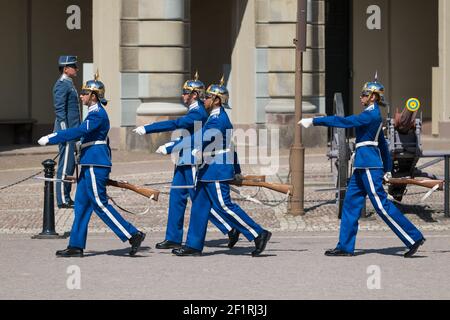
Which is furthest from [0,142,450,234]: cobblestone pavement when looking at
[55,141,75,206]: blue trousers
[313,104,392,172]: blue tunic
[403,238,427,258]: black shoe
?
[403,238,427,258]: black shoe

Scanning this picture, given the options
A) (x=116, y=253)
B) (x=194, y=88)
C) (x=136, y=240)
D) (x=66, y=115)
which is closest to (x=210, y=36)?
(x=66, y=115)

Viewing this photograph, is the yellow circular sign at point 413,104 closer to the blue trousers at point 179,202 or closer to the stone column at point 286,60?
the blue trousers at point 179,202

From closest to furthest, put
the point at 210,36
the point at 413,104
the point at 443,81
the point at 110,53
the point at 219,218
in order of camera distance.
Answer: the point at 219,218 → the point at 413,104 → the point at 110,53 → the point at 443,81 → the point at 210,36

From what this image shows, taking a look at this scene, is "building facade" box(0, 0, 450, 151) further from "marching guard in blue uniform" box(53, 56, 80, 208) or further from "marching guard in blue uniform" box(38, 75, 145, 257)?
"marching guard in blue uniform" box(38, 75, 145, 257)

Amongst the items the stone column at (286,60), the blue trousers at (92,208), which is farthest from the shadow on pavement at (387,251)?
the stone column at (286,60)

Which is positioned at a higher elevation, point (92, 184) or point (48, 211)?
point (92, 184)

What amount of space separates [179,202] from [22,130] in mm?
13792

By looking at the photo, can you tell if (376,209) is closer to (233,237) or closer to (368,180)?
(368,180)

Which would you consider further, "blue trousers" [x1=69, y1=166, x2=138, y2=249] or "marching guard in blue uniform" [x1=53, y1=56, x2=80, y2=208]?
"marching guard in blue uniform" [x1=53, y1=56, x2=80, y2=208]

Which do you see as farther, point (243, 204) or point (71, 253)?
point (243, 204)

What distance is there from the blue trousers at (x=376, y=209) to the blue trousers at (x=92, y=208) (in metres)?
2.01

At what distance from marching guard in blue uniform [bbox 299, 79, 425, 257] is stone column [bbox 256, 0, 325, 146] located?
1163cm

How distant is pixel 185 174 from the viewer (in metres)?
13.9

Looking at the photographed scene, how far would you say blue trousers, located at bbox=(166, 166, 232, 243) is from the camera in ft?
45.4
